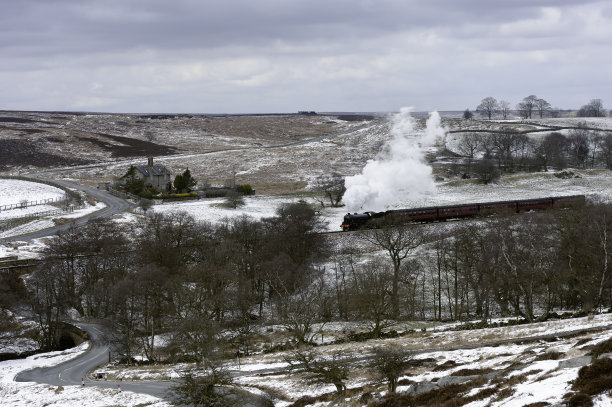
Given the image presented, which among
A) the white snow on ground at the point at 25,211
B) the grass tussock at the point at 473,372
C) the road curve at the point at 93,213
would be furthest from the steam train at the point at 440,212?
the white snow on ground at the point at 25,211

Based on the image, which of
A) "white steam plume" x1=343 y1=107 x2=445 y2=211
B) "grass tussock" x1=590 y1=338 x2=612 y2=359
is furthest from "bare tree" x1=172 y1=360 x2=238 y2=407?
"white steam plume" x1=343 y1=107 x2=445 y2=211

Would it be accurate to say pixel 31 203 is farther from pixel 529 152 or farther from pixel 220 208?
pixel 529 152

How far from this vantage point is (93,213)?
86938 mm

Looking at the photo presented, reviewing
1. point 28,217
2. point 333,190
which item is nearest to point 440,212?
point 333,190

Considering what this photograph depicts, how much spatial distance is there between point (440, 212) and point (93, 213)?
4943 cm

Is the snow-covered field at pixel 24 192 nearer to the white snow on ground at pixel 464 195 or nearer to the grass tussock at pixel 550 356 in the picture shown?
the white snow on ground at pixel 464 195

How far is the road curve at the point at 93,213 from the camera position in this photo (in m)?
76.3

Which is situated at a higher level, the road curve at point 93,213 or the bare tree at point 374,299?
the road curve at point 93,213

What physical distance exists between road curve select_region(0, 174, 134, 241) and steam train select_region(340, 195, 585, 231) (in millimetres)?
35609

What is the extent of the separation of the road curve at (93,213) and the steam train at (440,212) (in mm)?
35609

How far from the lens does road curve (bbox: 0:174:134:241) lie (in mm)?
76312

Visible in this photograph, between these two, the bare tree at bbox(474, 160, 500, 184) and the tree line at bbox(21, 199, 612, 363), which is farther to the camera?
the bare tree at bbox(474, 160, 500, 184)

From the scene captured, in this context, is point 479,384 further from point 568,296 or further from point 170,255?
point 170,255

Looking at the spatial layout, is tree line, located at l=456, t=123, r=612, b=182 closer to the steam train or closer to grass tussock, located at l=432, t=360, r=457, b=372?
the steam train
